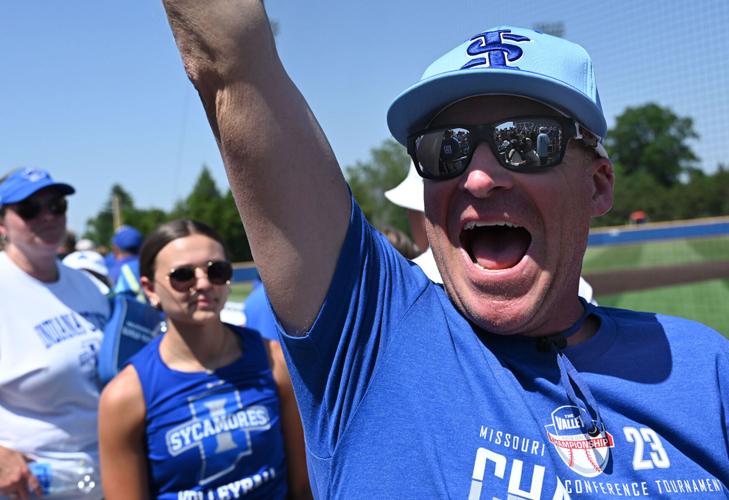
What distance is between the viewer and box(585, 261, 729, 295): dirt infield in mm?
17156

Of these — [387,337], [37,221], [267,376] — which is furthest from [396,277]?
[37,221]

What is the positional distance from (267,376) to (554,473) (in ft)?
5.42

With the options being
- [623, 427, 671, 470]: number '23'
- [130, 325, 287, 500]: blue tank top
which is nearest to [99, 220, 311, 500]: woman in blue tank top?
[130, 325, 287, 500]: blue tank top

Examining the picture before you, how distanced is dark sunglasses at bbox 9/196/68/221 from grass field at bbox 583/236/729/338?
963cm

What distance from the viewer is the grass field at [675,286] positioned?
1279 cm

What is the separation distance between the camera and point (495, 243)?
5.01ft

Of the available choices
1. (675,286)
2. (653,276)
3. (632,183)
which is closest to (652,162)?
(632,183)

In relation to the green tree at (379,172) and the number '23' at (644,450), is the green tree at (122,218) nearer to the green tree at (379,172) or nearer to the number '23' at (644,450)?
the green tree at (379,172)

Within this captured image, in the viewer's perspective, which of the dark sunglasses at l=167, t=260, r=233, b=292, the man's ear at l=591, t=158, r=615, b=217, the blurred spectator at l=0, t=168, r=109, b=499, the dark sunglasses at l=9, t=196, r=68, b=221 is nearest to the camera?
the man's ear at l=591, t=158, r=615, b=217

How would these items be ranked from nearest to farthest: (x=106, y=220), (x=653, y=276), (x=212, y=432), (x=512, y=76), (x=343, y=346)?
(x=343, y=346) < (x=512, y=76) < (x=212, y=432) < (x=653, y=276) < (x=106, y=220)

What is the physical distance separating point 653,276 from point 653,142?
45741 mm

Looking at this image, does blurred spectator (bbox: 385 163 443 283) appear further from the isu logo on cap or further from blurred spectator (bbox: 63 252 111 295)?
blurred spectator (bbox: 63 252 111 295)

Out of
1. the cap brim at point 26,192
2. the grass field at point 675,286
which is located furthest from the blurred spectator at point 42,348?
the grass field at point 675,286

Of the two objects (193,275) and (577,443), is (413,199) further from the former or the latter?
(577,443)
